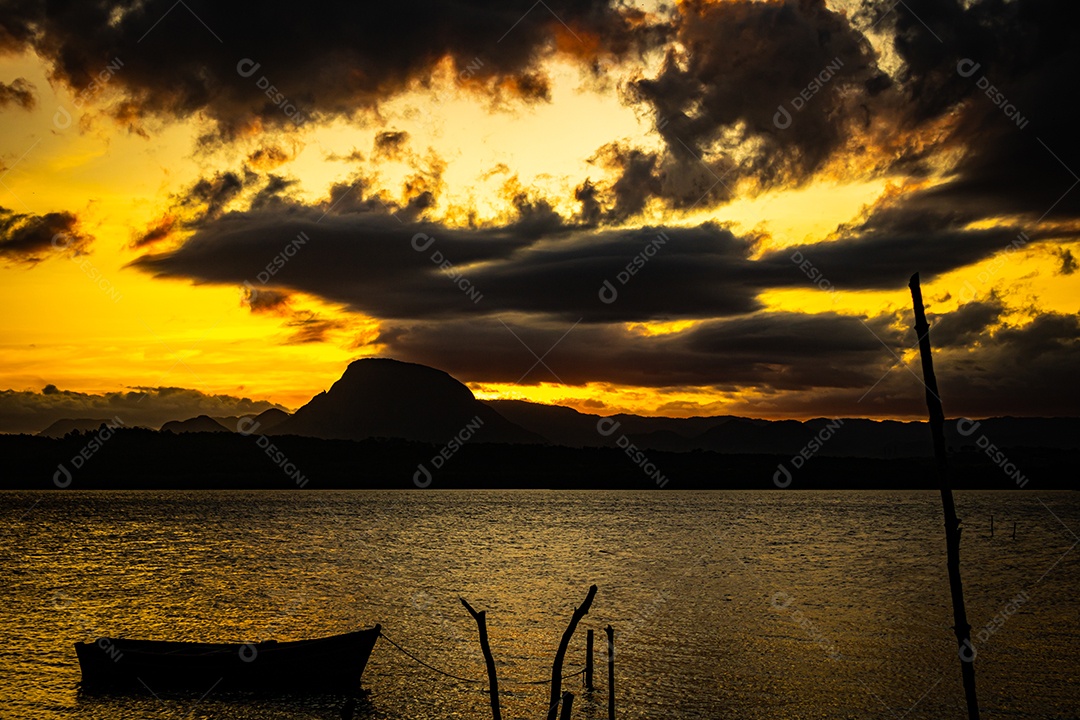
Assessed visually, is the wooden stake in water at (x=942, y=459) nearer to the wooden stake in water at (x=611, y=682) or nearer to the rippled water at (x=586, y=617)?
the wooden stake in water at (x=611, y=682)

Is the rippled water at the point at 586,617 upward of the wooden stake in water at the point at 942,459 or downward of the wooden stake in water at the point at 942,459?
downward

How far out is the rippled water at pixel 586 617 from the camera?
32562mm

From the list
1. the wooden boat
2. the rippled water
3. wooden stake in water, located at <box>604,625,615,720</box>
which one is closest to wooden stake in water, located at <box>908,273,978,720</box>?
→ wooden stake in water, located at <box>604,625,615,720</box>

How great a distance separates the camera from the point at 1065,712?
30.2 m

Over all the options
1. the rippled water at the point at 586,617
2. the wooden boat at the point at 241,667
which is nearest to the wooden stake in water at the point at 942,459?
the rippled water at the point at 586,617

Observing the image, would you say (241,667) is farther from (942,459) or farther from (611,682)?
(942,459)

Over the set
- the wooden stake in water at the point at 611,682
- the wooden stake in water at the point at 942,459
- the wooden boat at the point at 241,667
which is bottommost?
the wooden boat at the point at 241,667

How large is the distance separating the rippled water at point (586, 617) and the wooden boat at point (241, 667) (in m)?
0.93

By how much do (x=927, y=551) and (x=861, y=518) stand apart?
3008 inches

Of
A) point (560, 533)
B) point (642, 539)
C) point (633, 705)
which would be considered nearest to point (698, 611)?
point (633, 705)

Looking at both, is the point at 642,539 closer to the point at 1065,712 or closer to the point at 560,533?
the point at 560,533

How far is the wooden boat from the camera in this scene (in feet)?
109

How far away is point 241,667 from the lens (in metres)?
33.2

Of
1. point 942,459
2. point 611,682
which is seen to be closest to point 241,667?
point 611,682
